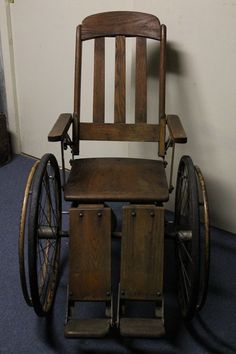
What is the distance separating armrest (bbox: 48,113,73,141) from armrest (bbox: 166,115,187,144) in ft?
1.37

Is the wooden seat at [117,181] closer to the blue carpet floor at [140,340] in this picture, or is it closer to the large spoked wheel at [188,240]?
the large spoked wheel at [188,240]

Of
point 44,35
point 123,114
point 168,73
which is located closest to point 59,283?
point 123,114

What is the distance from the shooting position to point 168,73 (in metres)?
1.78

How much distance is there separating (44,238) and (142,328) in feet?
1.49

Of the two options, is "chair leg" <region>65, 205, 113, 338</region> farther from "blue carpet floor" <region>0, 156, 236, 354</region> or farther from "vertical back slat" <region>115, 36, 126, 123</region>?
"vertical back slat" <region>115, 36, 126, 123</region>

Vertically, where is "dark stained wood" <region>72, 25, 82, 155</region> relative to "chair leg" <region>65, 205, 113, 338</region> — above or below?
above

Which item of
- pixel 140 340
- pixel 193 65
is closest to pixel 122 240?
pixel 140 340

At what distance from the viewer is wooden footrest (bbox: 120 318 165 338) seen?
116cm

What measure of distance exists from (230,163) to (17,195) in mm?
1304

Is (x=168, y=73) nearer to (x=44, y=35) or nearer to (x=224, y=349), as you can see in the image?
(x=44, y=35)

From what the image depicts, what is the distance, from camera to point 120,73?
5.29ft

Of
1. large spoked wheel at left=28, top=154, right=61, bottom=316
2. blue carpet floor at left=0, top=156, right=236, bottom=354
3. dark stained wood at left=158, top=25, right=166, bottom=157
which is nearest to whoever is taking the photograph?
large spoked wheel at left=28, top=154, right=61, bottom=316

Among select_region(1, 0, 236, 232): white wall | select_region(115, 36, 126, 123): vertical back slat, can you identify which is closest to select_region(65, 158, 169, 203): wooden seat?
select_region(115, 36, 126, 123): vertical back slat

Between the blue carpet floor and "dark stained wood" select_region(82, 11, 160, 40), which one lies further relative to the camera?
"dark stained wood" select_region(82, 11, 160, 40)
